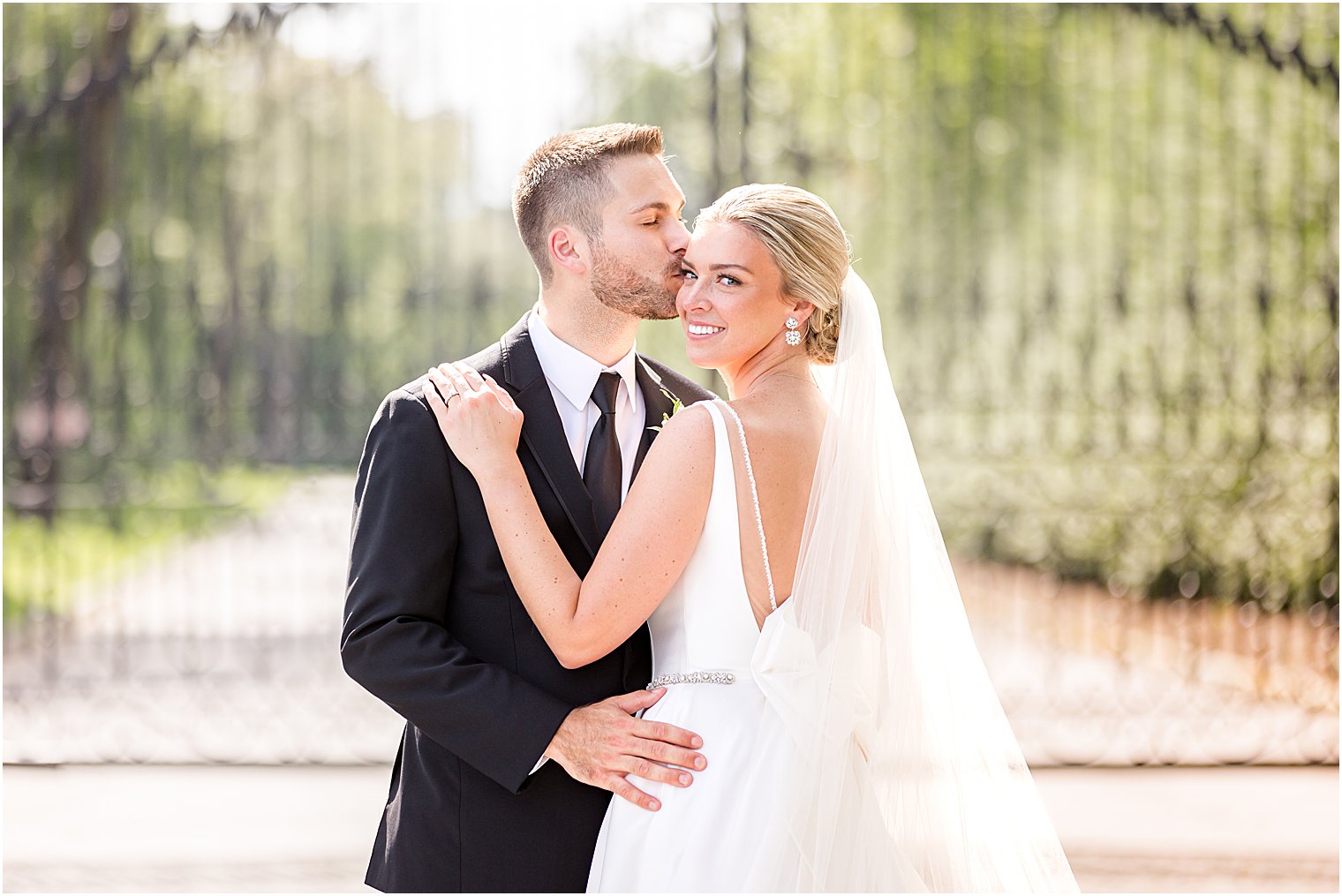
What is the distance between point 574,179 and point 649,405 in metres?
0.54

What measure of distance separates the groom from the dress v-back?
0.19 feet

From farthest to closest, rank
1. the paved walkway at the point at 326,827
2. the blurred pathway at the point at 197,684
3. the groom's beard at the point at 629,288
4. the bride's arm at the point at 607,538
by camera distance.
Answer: the blurred pathway at the point at 197,684, the paved walkway at the point at 326,827, the groom's beard at the point at 629,288, the bride's arm at the point at 607,538

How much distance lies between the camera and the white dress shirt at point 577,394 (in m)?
2.73

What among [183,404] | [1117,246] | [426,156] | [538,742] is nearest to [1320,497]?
[1117,246]

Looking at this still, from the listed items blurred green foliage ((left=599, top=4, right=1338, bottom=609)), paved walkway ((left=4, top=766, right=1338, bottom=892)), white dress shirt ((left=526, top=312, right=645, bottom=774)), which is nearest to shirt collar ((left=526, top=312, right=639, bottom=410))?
white dress shirt ((left=526, top=312, right=645, bottom=774))

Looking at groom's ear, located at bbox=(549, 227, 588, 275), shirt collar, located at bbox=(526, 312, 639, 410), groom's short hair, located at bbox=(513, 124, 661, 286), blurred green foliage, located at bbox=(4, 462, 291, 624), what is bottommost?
blurred green foliage, located at bbox=(4, 462, 291, 624)

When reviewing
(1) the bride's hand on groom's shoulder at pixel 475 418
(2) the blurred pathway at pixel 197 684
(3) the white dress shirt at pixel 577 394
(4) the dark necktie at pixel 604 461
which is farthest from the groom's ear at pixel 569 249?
(2) the blurred pathway at pixel 197 684

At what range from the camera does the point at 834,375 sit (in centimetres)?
269

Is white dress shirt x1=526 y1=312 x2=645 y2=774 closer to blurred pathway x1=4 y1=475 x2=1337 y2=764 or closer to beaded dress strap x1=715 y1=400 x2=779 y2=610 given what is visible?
beaded dress strap x1=715 y1=400 x2=779 y2=610

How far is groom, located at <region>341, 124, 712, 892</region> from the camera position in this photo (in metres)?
2.42

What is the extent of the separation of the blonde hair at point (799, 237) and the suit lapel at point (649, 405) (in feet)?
1.39

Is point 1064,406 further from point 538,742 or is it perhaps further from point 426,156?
point 538,742

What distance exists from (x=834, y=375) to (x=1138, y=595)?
203 inches

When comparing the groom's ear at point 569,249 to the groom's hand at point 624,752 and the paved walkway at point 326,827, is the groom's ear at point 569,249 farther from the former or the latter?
the paved walkway at point 326,827
